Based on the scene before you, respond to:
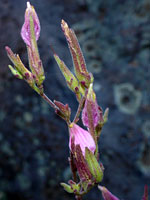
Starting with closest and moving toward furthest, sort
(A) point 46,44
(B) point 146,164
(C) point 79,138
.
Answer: (C) point 79,138, (B) point 146,164, (A) point 46,44

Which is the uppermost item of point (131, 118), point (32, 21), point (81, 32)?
point (81, 32)

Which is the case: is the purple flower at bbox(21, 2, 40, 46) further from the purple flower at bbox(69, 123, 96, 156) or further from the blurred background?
the blurred background

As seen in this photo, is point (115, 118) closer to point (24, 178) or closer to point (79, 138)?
point (24, 178)

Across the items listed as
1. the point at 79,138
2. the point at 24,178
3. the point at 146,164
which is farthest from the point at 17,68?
the point at 24,178

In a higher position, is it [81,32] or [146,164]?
[81,32]

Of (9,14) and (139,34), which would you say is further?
(9,14)

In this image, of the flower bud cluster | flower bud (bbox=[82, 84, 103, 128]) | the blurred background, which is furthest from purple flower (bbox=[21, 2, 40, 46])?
the blurred background

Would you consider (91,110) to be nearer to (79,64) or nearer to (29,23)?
(79,64)

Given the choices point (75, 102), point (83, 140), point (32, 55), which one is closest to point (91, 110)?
point (83, 140)
